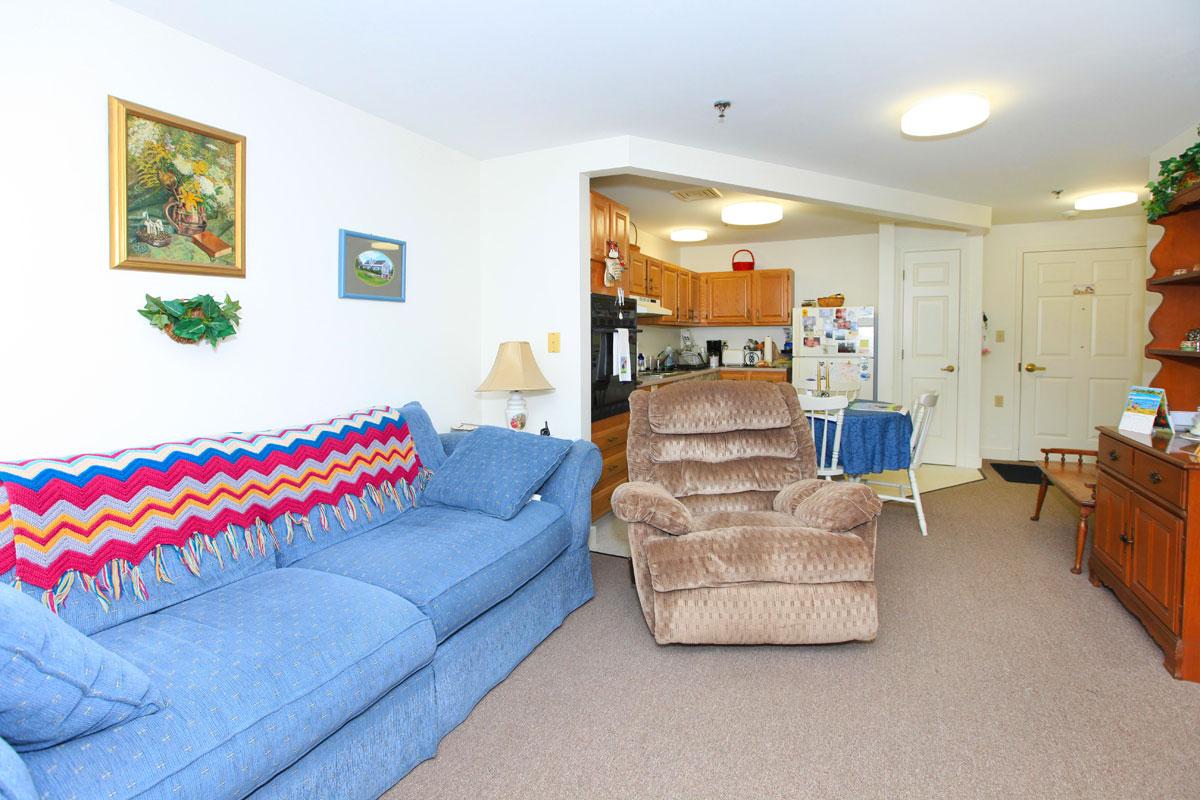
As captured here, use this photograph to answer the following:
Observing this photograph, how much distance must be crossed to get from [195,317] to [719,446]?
2.20 metres

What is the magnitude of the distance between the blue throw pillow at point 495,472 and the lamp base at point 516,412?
0.55 metres

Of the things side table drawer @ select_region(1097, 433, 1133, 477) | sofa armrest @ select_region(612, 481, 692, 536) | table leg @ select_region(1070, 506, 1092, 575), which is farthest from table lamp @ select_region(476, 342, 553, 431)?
table leg @ select_region(1070, 506, 1092, 575)

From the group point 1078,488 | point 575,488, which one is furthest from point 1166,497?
point 575,488

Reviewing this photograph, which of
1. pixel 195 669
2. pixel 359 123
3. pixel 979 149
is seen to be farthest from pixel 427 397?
pixel 979 149

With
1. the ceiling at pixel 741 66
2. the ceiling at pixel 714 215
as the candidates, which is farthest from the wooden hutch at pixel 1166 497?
the ceiling at pixel 714 215

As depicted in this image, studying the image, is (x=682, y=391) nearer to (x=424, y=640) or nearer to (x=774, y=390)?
(x=774, y=390)

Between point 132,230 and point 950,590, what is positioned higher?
point 132,230

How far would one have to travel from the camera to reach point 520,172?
3.60 m

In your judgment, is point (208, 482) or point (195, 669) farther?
point (208, 482)

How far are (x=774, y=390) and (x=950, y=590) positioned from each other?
1280mm

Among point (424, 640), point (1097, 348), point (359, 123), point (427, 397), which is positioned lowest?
point (424, 640)

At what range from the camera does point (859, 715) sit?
1993mm

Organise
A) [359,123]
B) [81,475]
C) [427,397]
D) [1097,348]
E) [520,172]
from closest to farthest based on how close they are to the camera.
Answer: [81,475] < [359,123] < [427,397] < [520,172] < [1097,348]

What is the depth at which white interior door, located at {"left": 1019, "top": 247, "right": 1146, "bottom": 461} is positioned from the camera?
219 inches
